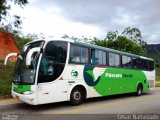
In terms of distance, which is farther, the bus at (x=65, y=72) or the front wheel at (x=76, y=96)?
the front wheel at (x=76, y=96)

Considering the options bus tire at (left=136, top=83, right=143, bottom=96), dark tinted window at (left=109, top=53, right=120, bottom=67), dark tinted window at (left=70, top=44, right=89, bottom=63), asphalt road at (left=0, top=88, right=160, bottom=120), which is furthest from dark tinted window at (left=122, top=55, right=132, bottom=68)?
asphalt road at (left=0, top=88, right=160, bottom=120)

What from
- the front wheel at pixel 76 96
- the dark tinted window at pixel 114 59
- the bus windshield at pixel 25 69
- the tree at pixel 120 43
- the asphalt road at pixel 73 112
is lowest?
the asphalt road at pixel 73 112

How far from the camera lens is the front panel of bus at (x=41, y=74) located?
11.1 m

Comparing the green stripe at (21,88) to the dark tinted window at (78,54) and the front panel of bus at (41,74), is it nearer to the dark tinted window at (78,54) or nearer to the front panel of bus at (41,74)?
the front panel of bus at (41,74)

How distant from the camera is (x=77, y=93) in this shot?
12.9 m

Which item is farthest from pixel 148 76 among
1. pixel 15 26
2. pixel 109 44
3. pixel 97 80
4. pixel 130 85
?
pixel 109 44

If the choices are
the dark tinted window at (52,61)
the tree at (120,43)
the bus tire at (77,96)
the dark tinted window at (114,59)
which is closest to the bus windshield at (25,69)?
the dark tinted window at (52,61)

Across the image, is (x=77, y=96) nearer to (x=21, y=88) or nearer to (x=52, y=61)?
(x=52, y=61)

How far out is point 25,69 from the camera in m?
11.6

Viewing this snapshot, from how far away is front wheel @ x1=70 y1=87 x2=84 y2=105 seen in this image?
12.7 m

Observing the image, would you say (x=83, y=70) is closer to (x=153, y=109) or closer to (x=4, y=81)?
(x=153, y=109)

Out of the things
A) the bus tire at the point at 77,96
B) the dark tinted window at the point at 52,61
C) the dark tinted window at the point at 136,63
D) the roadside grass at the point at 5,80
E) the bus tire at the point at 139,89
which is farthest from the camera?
the bus tire at the point at 139,89

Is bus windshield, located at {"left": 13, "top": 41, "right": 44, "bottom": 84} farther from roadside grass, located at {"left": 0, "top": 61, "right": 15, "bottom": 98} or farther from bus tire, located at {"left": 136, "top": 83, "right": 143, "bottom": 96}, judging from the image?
bus tire, located at {"left": 136, "top": 83, "right": 143, "bottom": 96}

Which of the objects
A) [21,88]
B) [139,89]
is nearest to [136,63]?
[139,89]
